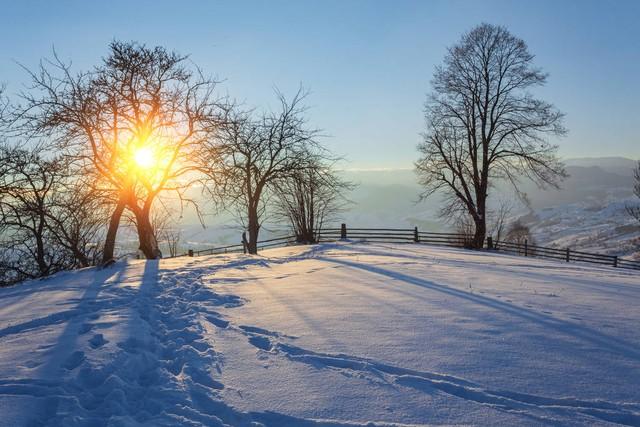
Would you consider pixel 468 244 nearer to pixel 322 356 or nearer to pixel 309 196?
pixel 309 196

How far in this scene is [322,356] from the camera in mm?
4246

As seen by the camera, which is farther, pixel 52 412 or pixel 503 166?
pixel 503 166

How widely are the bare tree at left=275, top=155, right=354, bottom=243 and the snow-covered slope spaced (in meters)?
10.7

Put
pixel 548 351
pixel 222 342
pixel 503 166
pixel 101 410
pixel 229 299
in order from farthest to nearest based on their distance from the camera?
pixel 503 166 < pixel 229 299 < pixel 222 342 < pixel 548 351 < pixel 101 410

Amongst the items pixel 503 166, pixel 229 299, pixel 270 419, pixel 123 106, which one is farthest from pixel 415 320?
pixel 503 166

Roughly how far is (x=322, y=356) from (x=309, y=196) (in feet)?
76.7

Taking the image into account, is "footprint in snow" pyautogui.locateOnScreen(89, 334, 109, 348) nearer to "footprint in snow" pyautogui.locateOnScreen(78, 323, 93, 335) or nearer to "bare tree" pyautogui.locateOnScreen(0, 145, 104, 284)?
"footprint in snow" pyautogui.locateOnScreen(78, 323, 93, 335)

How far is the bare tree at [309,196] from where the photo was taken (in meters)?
18.0

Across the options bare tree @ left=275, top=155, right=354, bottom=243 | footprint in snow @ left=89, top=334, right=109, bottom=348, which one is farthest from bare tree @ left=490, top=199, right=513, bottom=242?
footprint in snow @ left=89, top=334, right=109, bottom=348

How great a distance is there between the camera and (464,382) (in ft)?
11.7

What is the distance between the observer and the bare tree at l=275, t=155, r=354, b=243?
59.2 ft

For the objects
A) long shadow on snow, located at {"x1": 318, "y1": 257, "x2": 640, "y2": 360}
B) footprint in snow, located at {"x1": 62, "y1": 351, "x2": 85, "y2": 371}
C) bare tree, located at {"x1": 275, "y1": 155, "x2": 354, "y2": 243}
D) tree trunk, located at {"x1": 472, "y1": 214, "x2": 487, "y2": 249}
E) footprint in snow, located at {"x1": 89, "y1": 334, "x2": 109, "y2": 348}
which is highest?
bare tree, located at {"x1": 275, "y1": 155, "x2": 354, "y2": 243}

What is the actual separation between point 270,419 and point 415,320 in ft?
9.45

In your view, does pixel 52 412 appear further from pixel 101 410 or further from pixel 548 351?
pixel 548 351
